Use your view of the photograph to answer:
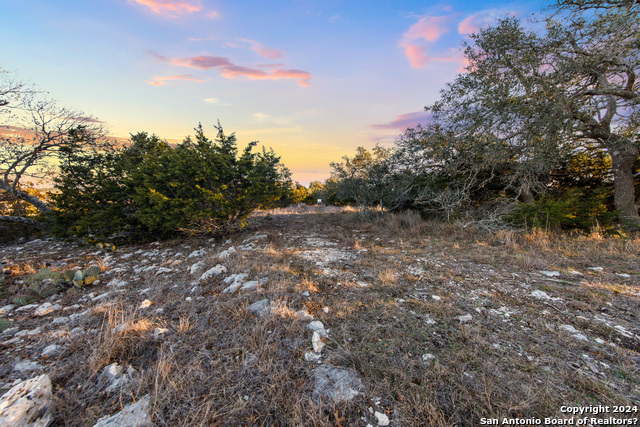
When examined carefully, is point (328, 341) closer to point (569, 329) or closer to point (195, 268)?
point (569, 329)

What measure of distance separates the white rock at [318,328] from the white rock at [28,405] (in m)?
2.04

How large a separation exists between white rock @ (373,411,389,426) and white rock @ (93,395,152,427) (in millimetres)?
1534

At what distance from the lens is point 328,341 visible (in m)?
2.26

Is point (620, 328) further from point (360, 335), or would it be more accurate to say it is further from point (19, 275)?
point (19, 275)

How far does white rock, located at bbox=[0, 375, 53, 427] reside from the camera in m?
1.41

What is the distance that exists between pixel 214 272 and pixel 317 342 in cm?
285

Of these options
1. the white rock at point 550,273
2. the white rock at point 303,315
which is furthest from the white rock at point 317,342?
the white rock at point 550,273

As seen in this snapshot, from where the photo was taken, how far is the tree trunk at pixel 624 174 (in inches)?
255

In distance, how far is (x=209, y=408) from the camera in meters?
1.54

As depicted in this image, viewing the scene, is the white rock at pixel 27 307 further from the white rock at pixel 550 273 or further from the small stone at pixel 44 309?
the white rock at pixel 550 273

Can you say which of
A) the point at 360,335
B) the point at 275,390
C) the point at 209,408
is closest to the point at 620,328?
the point at 360,335

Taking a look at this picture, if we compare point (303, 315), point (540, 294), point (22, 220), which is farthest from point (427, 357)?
point (22, 220)

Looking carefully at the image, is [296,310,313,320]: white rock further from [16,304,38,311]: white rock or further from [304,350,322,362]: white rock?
[16,304,38,311]: white rock

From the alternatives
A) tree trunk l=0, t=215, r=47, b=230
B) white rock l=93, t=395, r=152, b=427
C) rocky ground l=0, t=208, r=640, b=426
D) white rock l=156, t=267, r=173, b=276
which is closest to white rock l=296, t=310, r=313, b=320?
rocky ground l=0, t=208, r=640, b=426
